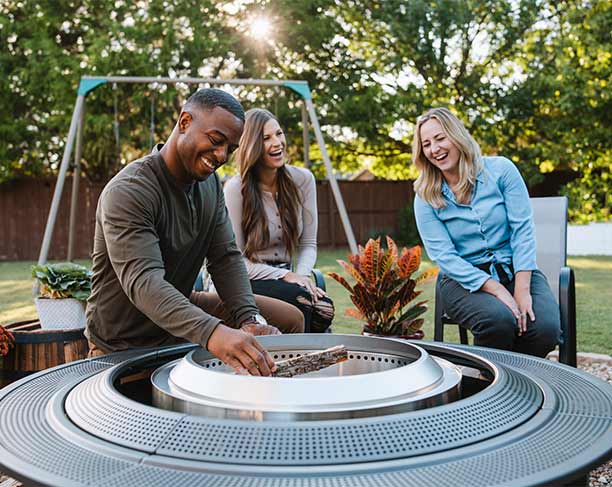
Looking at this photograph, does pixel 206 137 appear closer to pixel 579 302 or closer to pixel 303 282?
pixel 303 282

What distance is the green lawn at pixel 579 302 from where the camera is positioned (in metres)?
4.83

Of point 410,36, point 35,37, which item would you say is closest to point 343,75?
point 410,36

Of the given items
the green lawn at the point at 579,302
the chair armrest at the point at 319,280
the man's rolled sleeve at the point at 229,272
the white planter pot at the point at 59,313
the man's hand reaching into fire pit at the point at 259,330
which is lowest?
the green lawn at the point at 579,302

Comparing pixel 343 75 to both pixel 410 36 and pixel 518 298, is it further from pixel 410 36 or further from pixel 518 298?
pixel 518 298

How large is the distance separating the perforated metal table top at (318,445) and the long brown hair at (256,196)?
1.99 m

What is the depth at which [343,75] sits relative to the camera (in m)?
15.2

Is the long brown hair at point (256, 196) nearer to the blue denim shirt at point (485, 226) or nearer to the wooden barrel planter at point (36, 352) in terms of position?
the blue denim shirt at point (485, 226)

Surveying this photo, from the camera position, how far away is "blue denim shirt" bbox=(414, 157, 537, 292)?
2967 millimetres

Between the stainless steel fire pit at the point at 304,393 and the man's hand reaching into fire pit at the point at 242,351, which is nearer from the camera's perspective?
the stainless steel fire pit at the point at 304,393

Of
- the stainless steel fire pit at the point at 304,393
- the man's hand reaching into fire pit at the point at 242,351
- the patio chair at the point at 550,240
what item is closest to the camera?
the stainless steel fire pit at the point at 304,393

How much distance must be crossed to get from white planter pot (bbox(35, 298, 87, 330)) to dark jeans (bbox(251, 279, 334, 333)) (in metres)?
0.83

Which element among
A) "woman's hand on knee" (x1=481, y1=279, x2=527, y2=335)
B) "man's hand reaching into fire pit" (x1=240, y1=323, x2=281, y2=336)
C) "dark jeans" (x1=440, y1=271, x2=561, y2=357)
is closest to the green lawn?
"dark jeans" (x1=440, y1=271, x2=561, y2=357)

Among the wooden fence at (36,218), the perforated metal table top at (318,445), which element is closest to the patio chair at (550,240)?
the perforated metal table top at (318,445)

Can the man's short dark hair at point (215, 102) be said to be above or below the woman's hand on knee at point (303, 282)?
above
